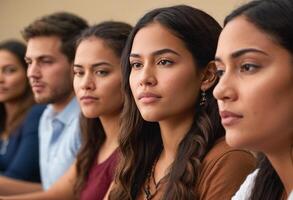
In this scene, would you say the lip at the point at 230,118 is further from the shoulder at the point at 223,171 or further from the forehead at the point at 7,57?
the forehead at the point at 7,57

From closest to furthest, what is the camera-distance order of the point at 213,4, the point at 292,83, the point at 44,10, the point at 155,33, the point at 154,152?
1. the point at 292,83
2. the point at 155,33
3. the point at 154,152
4. the point at 213,4
5. the point at 44,10

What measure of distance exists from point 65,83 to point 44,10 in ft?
4.48

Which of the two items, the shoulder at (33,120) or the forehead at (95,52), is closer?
the forehead at (95,52)

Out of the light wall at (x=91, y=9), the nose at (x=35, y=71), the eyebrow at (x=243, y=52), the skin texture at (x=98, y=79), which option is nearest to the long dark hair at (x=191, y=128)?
the skin texture at (x=98, y=79)

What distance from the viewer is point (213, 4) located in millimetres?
2643

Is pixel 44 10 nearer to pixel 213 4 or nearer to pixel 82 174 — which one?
pixel 213 4

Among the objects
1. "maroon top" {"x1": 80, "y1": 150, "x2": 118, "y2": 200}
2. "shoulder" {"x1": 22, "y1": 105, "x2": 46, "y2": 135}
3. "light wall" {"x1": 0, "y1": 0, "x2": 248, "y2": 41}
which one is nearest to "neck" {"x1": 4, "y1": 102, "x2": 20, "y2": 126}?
"shoulder" {"x1": 22, "y1": 105, "x2": 46, "y2": 135}

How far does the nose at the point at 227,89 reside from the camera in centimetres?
108

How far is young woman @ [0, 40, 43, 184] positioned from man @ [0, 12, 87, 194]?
159mm

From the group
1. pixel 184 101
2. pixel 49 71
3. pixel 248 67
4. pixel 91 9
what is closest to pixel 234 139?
pixel 248 67

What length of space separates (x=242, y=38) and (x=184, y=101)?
0.41m

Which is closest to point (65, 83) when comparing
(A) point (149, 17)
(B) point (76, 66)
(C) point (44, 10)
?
(B) point (76, 66)

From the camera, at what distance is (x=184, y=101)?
4.85 feet

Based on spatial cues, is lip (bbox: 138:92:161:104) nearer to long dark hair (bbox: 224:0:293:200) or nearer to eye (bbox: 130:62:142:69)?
eye (bbox: 130:62:142:69)
